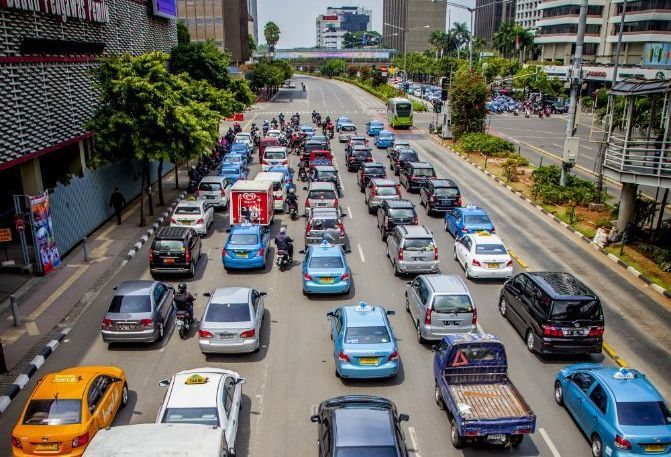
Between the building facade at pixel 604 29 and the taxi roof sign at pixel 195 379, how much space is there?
78.9 metres

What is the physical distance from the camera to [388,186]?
3002 cm

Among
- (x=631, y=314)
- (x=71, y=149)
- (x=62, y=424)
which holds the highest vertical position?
(x=71, y=149)

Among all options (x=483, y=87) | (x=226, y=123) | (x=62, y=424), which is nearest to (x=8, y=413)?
A: (x=62, y=424)

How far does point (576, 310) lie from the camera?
49.9 ft

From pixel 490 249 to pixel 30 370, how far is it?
15.2 metres

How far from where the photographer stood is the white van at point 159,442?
8516 millimetres

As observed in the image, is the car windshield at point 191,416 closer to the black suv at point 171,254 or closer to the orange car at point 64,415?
the orange car at point 64,415

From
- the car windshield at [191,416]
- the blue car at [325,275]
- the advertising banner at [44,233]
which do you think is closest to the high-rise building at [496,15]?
the blue car at [325,275]

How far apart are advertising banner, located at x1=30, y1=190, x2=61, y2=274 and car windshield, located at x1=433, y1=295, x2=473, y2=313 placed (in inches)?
577

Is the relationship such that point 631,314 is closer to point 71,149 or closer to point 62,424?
point 62,424

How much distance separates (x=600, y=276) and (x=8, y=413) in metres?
20.1

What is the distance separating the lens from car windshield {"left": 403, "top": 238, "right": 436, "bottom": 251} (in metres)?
21.0

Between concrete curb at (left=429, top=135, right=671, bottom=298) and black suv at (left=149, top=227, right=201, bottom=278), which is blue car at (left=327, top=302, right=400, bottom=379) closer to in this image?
black suv at (left=149, top=227, right=201, bottom=278)

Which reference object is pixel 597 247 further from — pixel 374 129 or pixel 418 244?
pixel 374 129
